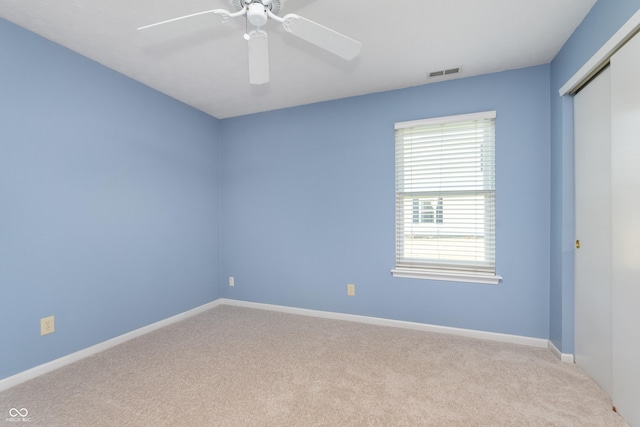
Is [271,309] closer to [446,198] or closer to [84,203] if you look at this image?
[84,203]

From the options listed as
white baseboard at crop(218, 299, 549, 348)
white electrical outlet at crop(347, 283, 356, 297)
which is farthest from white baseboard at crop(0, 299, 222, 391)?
white electrical outlet at crop(347, 283, 356, 297)

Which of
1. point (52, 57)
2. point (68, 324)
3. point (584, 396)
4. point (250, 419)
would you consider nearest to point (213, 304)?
point (68, 324)

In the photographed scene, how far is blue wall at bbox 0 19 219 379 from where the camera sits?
202 cm

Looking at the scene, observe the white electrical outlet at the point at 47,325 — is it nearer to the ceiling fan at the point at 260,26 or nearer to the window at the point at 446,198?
the ceiling fan at the point at 260,26

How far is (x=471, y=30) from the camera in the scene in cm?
209

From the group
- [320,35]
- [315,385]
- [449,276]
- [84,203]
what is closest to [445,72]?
[320,35]

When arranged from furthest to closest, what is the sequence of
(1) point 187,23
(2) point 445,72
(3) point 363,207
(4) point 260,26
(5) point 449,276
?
(3) point 363,207
(5) point 449,276
(2) point 445,72
(4) point 260,26
(1) point 187,23

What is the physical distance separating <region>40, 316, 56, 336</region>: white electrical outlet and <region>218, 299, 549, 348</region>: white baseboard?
74.2 inches

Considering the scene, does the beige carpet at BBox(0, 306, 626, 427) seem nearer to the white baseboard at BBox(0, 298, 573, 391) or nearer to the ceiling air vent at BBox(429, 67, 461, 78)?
the white baseboard at BBox(0, 298, 573, 391)

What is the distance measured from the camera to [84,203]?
2.43m

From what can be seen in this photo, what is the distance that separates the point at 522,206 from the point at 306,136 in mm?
2371

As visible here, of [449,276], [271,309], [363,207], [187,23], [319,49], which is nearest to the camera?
[187,23]

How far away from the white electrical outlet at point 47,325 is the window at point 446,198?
303 cm

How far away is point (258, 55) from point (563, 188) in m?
2.50
